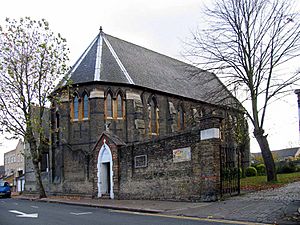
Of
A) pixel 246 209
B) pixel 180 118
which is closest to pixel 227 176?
pixel 246 209

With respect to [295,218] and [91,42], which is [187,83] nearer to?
[91,42]

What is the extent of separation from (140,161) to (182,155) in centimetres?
346

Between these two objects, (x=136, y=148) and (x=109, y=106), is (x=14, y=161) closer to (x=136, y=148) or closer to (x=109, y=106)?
(x=109, y=106)

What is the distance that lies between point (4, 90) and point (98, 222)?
1706cm

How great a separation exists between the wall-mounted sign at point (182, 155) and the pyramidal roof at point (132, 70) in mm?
8928

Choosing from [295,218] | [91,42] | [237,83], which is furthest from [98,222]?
[91,42]

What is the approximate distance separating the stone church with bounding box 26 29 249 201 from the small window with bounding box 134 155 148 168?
53 mm

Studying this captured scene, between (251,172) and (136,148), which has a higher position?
(136,148)

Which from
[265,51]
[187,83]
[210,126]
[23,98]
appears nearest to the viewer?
[210,126]

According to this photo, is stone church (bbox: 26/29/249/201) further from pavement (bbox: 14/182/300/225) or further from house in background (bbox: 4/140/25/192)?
house in background (bbox: 4/140/25/192)

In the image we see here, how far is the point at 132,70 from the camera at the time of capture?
1356 inches

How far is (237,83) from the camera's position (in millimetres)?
24000

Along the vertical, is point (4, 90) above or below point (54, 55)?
below

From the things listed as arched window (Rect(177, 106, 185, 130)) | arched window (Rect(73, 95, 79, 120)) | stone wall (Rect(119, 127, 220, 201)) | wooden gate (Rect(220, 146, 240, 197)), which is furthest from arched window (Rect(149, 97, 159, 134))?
wooden gate (Rect(220, 146, 240, 197))
